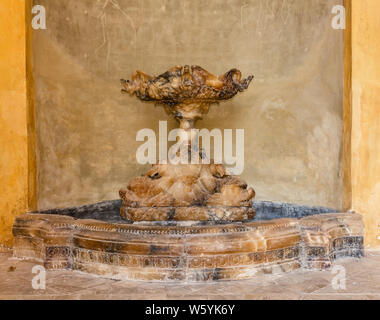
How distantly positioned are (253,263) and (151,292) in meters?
0.85

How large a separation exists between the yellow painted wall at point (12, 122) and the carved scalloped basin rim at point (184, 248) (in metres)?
0.65

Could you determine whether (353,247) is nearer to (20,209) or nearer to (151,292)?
(151,292)

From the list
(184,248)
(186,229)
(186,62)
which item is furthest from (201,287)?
(186,62)

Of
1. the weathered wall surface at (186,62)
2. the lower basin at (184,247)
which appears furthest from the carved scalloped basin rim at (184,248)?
the weathered wall surface at (186,62)

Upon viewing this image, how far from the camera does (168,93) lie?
13.5 ft

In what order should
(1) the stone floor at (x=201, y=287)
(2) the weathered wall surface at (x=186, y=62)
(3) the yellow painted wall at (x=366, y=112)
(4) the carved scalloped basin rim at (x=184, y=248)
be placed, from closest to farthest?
(1) the stone floor at (x=201, y=287)
(4) the carved scalloped basin rim at (x=184, y=248)
(3) the yellow painted wall at (x=366, y=112)
(2) the weathered wall surface at (x=186, y=62)

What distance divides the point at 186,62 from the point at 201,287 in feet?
11.0

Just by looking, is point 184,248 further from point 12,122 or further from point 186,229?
point 12,122

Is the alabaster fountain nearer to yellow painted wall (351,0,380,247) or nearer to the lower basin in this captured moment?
the lower basin

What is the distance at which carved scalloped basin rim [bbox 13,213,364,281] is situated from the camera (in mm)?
3322

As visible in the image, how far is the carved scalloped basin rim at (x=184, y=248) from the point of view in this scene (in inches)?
131

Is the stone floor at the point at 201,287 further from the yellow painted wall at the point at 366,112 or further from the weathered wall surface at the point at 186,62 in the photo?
the weathered wall surface at the point at 186,62
